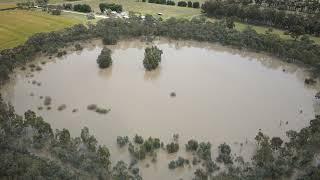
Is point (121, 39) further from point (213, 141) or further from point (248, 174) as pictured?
point (248, 174)

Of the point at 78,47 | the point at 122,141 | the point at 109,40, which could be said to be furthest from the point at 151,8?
the point at 122,141

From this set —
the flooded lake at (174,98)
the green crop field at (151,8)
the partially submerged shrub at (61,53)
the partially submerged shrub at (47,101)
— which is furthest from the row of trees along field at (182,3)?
the partially submerged shrub at (47,101)

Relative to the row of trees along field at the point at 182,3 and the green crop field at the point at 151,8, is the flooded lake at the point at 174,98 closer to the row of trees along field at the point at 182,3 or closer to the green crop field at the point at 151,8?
the green crop field at the point at 151,8

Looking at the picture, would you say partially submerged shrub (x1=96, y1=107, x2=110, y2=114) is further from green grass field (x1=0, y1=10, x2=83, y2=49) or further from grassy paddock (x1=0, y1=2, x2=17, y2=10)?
grassy paddock (x1=0, y1=2, x2=17, y2=10)

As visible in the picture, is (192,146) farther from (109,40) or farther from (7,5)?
(7,5)

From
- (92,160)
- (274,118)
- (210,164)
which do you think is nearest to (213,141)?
(210,164)
